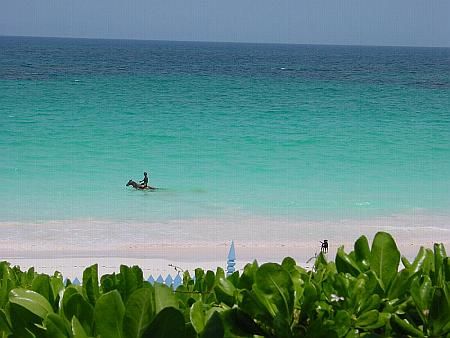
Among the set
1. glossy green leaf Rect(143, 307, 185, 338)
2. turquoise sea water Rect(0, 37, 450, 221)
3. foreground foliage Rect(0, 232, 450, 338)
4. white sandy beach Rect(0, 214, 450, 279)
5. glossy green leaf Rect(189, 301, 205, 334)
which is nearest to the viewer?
glossy green leaf Rect(143, 307, 185, 338)

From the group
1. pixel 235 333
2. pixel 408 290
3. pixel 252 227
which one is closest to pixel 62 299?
pixel 235 333

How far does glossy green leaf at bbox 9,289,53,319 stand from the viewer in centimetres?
163

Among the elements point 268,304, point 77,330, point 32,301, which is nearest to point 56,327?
point 77,330

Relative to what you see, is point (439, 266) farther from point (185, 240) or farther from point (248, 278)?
point (185, 240)

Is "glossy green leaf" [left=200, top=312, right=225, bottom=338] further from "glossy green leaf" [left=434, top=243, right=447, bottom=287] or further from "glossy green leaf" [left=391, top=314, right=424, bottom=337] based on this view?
"glossy green leaf" [left=434, top=243, right=447, bottom=287]

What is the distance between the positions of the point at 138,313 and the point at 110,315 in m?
0.07

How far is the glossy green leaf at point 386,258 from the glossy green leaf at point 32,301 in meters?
0.76

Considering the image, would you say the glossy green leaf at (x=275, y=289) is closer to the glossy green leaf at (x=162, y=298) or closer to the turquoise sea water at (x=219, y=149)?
the glossy green leaf at (x=162, y=298)

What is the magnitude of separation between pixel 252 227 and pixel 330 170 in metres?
7.62

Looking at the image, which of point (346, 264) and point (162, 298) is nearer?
point (162, 298)

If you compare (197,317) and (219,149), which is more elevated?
(219,149)

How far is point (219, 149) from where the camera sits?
2556cm

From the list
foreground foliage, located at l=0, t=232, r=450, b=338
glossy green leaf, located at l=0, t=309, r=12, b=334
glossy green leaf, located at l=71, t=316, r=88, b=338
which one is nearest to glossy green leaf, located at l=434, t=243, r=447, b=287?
foreground foliage, located at l=0, t=232, r=450, b=338

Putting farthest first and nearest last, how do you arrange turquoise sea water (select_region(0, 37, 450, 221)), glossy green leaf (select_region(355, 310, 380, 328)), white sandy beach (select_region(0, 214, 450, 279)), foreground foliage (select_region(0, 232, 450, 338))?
turquoise sea water (select_region(0, 37, 450, 221)), white sandy beach (select_region(0, 214, 450, 279)), glossy green leaf (select_region(355, 310, 380, 328)), foreground foliage (select_region(0, 232, 450, 338))
